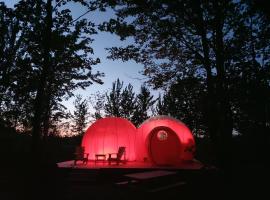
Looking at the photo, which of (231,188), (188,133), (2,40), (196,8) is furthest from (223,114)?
(2,40)

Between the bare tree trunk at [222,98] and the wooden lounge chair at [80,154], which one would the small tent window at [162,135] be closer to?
the bare tree trunk at [222,98]

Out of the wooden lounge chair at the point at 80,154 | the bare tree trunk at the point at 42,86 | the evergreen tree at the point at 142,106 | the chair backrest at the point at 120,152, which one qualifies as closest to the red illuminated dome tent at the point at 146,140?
the wooden lounge chair at the point at 80,154

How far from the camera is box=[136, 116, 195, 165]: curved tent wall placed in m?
14.5

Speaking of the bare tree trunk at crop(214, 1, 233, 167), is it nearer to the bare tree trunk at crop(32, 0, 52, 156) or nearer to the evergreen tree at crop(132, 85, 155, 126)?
the bare tree trunk at crop(32, 0, 52, 156)

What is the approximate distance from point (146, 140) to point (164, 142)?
3.17 ft

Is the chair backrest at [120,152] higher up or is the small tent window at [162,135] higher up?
the small tent window at [162,135]

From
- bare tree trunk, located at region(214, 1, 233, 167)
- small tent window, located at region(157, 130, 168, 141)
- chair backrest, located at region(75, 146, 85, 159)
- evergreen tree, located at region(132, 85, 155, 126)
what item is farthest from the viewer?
evergreen tree, located at region(132, 85, 155, 126)

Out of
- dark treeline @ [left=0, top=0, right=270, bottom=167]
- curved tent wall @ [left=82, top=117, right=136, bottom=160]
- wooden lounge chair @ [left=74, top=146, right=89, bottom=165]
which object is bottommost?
wooden lounge chair @ [left=74, top=146, right=89, bottom=165]

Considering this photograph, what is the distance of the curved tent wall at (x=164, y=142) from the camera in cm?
1452

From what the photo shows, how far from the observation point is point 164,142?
14719 mm

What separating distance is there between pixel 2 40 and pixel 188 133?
1392 cm

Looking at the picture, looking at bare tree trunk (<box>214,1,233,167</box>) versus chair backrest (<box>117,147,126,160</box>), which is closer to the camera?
bare tree trunk (<box>214,1,233,167</box>)

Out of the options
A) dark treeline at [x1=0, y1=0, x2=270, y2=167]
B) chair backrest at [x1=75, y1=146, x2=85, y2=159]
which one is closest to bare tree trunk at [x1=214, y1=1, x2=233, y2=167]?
dark treeline at [x1=0, y1=0, x2=270, y2=167]

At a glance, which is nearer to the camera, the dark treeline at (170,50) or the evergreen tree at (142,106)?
the dark treeline at (170,50)
